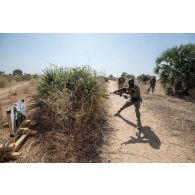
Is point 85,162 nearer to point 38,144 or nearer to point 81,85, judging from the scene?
point 38,144

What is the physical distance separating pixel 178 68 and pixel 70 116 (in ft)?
43.1

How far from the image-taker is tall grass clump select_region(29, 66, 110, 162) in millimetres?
4203

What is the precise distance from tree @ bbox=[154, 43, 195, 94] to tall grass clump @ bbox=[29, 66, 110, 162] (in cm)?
1048

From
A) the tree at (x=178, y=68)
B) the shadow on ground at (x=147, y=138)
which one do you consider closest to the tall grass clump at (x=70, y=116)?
the shadow on ground at (x=147, y=138)

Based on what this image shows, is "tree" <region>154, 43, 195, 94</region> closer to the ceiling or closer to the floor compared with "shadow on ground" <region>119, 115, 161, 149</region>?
closer to the ceiling

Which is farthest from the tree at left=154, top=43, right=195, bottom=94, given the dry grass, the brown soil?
the dry grass

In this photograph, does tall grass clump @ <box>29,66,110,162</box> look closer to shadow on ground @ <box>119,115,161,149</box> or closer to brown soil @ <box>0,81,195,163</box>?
brown soil @ <box>0,81,195,163</box>

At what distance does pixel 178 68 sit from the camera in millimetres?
15883

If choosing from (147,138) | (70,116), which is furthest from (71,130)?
(147,138)

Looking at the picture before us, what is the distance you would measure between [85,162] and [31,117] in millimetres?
3196

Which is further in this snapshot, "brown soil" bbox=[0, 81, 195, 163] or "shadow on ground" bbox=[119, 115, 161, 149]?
"shadow on ground" bbox=[119, 115, 161, 149]

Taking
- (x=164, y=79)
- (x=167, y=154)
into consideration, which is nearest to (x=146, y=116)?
(x=167, y=154)

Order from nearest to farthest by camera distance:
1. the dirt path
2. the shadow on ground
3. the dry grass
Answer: the dry grass
the dirt path
the shadow on ground

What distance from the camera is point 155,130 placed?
5871mm
